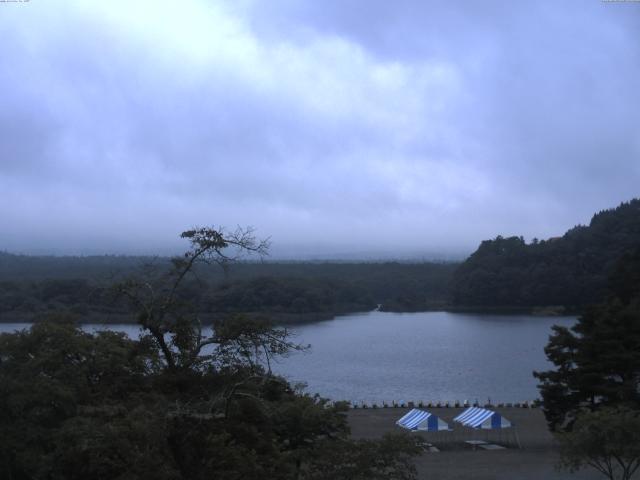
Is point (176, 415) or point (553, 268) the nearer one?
point (176, 415)

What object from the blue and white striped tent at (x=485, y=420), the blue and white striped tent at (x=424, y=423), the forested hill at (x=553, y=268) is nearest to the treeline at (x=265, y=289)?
the blue and white striped tent at (x=424, y=423)

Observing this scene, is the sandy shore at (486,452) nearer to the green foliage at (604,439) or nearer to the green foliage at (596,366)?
the green foliage at (596,366)

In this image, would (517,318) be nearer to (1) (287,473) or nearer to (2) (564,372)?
(2) (564,372)

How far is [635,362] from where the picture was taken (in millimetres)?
14883

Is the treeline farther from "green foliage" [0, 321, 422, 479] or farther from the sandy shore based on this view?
the sandy shore

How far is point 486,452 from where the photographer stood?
15.2m

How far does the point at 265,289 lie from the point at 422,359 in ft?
52.5

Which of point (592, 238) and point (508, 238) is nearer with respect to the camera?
point (592, 238)

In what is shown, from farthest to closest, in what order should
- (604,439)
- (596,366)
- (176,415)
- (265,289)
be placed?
(265,289) → (596,366) → (604,439) → (176,415)

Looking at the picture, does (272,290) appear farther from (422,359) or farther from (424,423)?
(424,423)

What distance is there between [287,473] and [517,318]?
162ft

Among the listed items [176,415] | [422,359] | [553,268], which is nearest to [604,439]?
[176,415]

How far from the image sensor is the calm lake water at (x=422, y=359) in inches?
1013

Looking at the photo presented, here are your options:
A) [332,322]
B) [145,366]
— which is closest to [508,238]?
[332,322]
